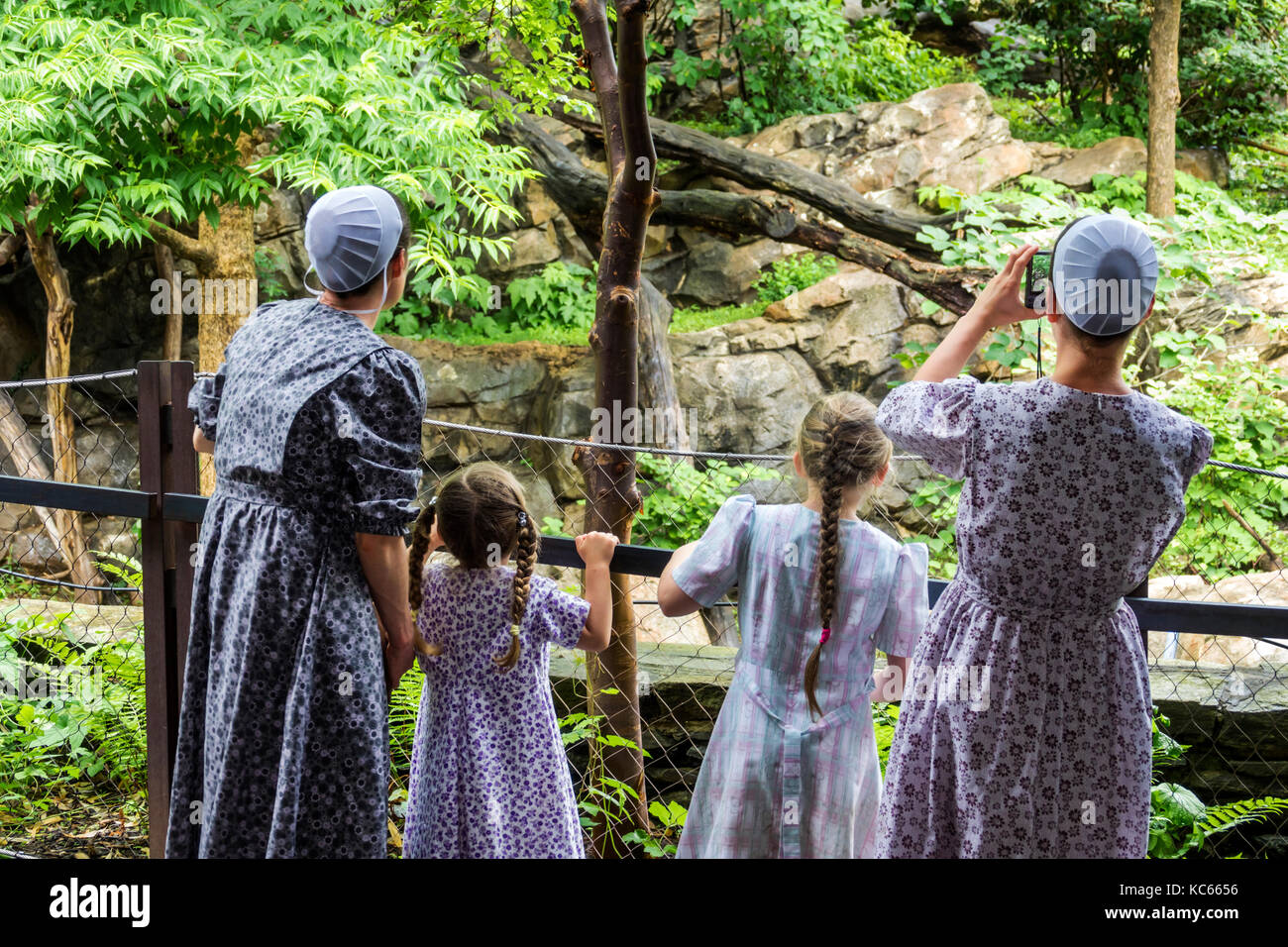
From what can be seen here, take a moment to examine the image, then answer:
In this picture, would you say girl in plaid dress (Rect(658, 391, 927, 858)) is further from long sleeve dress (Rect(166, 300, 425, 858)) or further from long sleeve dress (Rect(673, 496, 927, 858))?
long sleeve dress (Rect(166, 300, 425, 858))

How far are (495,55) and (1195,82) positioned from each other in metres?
6.30

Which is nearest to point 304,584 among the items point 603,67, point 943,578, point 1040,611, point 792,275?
point 1040,611

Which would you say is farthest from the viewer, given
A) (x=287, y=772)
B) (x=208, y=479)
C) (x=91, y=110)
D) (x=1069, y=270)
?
(x=208, y=479)

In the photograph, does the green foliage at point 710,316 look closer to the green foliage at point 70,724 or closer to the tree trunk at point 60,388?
the tree trunk at point 60,388

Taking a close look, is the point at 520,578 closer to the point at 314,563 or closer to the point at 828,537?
the point at 314,563

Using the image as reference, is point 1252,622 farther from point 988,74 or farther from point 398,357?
point 988,74

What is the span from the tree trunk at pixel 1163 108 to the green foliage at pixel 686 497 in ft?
10.6

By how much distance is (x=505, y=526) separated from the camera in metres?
1.85

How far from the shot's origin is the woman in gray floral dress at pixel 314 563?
66.3 inches

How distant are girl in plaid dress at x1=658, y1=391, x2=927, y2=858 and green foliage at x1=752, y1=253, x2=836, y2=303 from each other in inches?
283

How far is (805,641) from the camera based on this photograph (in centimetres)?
182

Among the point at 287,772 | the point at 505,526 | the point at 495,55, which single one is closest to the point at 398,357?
the point at 505,526

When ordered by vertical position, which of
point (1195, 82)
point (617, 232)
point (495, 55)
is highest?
point (1195, 82)

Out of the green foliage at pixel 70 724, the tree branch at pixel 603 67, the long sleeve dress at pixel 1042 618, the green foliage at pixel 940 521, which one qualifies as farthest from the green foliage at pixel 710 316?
the long sleeve dress at pixel 1042 618
